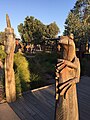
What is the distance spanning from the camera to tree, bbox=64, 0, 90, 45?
808 inches

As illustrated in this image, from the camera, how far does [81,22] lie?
22938mm

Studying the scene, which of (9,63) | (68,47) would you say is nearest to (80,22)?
(9,63)

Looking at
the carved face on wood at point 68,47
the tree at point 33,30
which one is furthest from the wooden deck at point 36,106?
the tree at point 33,30

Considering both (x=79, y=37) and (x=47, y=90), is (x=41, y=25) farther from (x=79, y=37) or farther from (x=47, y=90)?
(x=47, y=90)

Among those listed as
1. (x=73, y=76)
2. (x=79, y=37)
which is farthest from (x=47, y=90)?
(x=79, y=37)

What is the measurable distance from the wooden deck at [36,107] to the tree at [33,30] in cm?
2461

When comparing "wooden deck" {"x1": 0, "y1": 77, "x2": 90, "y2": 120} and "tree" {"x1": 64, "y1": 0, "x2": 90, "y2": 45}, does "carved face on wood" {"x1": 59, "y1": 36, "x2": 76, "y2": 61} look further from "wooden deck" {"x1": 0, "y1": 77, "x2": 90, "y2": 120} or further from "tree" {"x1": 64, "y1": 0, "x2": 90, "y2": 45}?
"tree" {"x1": 64, "y1": 0, "x2": 90, "y2": 45}

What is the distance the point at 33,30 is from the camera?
3328 cm

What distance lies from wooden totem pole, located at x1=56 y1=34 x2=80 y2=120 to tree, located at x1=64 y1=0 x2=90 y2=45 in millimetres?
17617

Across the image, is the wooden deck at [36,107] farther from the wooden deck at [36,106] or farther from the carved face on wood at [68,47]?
the carved face on wood at [68,47]

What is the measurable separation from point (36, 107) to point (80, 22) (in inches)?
749

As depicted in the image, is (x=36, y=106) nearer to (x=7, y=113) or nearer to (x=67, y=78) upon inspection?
(x=7, y=113)

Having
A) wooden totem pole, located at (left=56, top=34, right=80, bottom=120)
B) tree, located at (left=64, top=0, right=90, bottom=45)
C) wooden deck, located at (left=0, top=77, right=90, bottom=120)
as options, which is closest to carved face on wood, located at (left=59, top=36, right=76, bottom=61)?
wooden totem pole, located at (left=56, top=34, right=80, bottom=120)

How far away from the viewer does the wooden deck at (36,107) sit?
516cm
